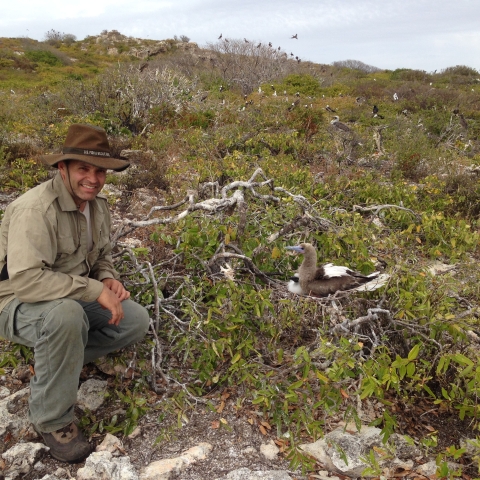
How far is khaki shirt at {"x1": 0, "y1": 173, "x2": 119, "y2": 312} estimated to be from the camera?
2031 mm

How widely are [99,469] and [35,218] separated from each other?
4.10ft

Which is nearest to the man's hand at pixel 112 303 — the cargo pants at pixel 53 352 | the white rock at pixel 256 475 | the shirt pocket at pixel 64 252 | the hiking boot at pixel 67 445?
the cargo pants at pixel 53 352

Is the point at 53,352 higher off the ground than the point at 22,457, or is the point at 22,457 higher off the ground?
the point at 53,352

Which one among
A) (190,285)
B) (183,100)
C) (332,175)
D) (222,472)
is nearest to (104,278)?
(190,285)

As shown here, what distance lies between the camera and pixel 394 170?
6.55 meters

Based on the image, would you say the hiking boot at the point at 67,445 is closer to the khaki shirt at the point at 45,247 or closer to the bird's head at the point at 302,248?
the khaki shirt at the point at 45,247

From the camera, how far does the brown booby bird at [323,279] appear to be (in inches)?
106

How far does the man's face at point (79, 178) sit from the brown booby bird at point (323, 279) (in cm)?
143

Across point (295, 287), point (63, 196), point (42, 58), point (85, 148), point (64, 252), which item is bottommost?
point (295, 287)

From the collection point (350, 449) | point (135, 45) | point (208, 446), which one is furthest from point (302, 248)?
point (135, 45)

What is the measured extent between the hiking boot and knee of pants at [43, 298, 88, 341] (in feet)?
1.65

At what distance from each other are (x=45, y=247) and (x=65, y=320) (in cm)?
38

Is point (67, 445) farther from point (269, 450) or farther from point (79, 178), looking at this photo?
point (79, 178)

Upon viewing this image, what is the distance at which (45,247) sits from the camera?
2.09m
